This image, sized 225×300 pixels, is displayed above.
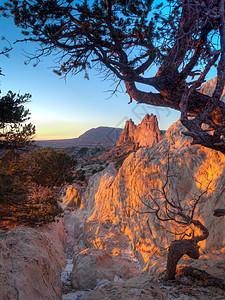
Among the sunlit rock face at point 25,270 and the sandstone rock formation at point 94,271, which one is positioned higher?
the sunlit rock face at point 25,270

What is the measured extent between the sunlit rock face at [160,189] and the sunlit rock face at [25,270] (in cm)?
266

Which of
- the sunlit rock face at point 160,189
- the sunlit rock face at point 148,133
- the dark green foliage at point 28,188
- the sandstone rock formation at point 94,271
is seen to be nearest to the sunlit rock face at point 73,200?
the dark green foliage at point 28,188

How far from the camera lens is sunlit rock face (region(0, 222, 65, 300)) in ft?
9.63

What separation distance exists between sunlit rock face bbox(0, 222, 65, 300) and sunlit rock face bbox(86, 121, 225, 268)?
266 cm

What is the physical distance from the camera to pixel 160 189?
8102 mm

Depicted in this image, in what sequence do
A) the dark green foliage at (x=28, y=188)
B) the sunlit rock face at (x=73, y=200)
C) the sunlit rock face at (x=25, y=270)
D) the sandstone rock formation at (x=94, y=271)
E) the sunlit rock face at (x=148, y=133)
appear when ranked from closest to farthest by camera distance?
the sunlit rock face at (x=25, y=270) → the sandstone rock formation at (x=94, y=271) → the dark green foliage at (x=28, y=188) → the sunlit rock face at (x=73, y=200) → the sunlit rock face at (x=148, y=133)

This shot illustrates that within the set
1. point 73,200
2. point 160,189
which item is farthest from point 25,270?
point 73,200

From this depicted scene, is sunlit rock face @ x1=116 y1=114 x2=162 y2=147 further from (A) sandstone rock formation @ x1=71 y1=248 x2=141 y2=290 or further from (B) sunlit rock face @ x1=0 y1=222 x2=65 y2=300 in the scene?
(B) sunlit rock face @ x1=0 y1=222 x2=65 y2=300

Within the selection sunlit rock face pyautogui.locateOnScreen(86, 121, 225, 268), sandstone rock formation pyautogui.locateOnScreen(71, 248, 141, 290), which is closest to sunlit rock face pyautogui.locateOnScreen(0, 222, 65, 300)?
sandstone rock formation pyautogui.locateOnScreen(71, 248, 141, 290)

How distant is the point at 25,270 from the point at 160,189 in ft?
19.8

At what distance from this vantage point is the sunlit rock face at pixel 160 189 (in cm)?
560

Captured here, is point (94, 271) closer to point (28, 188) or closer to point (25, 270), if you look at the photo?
point (25, 270)

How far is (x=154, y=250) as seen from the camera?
731cm

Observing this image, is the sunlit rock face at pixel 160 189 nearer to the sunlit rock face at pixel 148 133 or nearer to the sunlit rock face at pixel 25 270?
the sunlit rock face at pixel 25 270
